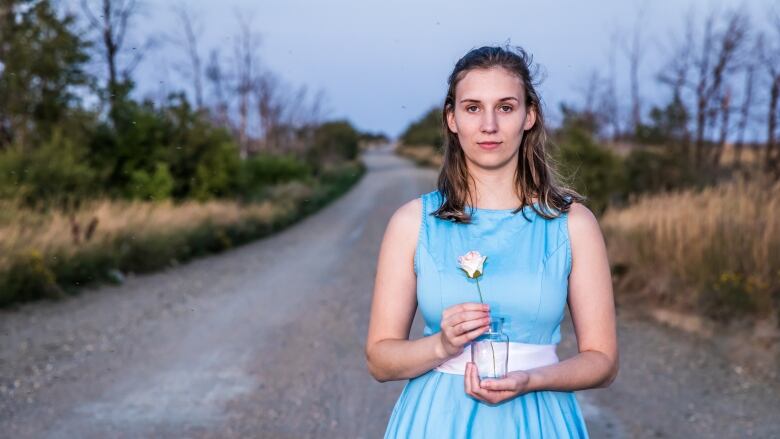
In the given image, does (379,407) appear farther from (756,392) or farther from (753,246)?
(753,246)

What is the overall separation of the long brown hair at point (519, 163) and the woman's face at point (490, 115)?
0.10ft

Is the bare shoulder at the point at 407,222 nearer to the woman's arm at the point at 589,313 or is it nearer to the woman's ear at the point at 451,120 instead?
the woman's ear at the point at 451,120

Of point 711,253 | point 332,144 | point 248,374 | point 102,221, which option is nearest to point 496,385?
point 248,374

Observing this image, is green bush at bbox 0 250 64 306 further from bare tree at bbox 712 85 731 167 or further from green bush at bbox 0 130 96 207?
bare tree at bbox 712 85 731 167

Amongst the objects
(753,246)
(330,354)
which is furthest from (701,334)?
(330,354)

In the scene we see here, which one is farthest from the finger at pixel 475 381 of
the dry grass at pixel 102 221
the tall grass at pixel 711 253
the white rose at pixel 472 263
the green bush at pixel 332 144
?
the green bush at pixel 332 144

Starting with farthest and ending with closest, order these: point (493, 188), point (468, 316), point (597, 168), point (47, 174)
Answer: point (597, 168) → point (47, 174) → point (493, 188) → point (468, 316)

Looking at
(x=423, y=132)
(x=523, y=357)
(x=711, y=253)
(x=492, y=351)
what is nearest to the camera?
(x=492, y=351)

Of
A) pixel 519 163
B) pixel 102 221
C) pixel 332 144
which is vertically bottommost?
pixel 102 221

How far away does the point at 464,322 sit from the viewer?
1.74m

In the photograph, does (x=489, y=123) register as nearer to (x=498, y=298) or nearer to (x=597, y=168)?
(x=498, y=298)

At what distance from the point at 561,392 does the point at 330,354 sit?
5.44 meters

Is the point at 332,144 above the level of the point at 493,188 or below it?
below

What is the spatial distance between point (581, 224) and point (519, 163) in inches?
9.7
